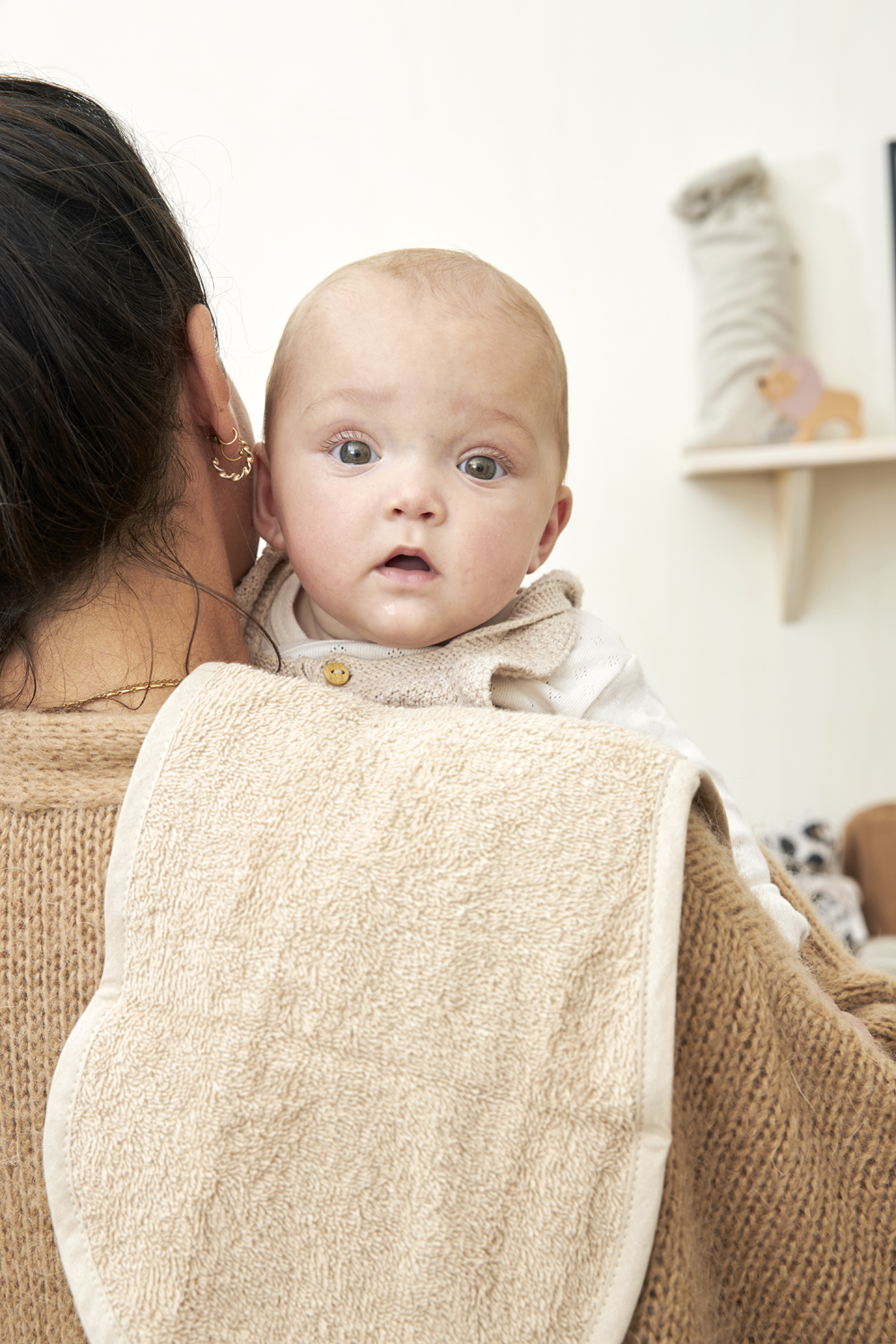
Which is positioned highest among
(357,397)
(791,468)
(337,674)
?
(357,397)

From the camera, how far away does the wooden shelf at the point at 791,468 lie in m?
2.23

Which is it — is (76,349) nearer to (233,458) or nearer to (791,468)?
(233,458)

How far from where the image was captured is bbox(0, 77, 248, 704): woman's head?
2.00 ft

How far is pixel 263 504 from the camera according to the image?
94cm

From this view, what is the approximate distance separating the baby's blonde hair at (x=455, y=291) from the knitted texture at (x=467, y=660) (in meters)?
0.16

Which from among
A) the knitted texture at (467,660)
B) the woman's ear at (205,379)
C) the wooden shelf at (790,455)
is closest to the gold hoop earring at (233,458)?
the woman's ear at (205,379)

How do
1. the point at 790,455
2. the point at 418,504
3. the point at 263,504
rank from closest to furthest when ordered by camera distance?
the point at 418,504 < the point at 263,504 < the point at 790,455

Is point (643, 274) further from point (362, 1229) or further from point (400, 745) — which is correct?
point (362, 1229)

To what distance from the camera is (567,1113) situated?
52 cm

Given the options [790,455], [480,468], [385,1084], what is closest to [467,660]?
[480,468]

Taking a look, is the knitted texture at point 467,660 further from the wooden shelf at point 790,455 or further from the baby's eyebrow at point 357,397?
the wooden shelf at point 790,455

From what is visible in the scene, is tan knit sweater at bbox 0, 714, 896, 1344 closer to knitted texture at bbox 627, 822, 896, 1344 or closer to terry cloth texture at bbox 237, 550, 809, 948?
knitted texture at bbox 627, 822, 896, 1344

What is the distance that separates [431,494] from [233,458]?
16 cm

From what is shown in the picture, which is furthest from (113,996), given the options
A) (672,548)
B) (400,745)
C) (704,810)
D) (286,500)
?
(672,548)
